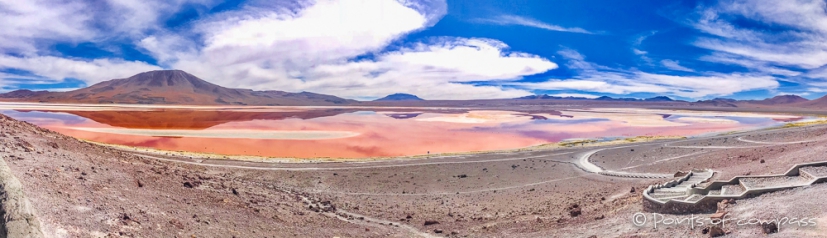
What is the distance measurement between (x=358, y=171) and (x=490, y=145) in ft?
76.5

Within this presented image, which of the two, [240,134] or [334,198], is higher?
[240,134]

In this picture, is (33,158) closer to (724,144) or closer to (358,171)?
(358,171)

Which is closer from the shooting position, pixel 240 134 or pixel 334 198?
pixel 334 198

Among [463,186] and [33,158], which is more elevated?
[33,158]

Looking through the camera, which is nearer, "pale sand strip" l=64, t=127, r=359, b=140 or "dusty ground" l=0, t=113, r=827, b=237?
"dusty ground" l=0, t=113, r=827, b=237

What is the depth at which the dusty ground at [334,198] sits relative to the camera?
8758 mm

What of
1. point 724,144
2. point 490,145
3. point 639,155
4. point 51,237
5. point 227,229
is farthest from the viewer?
point 490,145

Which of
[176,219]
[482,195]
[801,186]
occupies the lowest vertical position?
[482,195]

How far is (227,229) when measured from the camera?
10188mm

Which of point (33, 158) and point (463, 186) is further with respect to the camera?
point (463, 186)

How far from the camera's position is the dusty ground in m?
8.76

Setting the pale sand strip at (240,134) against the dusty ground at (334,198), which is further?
the pale sand strip at (240,134)

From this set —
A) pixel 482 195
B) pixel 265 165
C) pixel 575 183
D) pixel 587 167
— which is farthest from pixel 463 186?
pixel 265 165

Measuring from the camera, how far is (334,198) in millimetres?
19391
